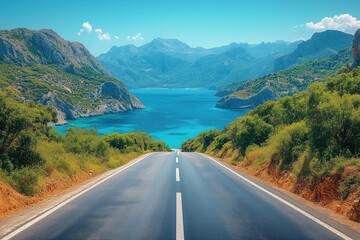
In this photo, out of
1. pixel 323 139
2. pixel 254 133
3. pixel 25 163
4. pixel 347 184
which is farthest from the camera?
pixel 254 133

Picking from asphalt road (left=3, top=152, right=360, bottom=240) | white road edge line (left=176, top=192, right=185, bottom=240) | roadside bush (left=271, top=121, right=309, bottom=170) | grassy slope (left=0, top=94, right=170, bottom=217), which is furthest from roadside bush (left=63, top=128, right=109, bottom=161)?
roadside bush (left=271, top=121, right=309, bottom=170)

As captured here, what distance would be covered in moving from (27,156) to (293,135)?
12.1m

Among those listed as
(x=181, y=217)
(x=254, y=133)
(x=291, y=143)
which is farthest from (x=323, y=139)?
(x=254, y=133)

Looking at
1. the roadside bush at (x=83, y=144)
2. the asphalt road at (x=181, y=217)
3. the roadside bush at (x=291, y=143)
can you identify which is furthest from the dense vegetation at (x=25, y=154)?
the roadside bush at (x=291, y=143)

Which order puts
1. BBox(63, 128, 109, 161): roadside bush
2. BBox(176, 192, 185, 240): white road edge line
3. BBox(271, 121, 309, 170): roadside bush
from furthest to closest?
1. BBox(63, 128, 109, 161): roadside bush
2. BBox(271, 121, 309, 170): roadside bush
3. BBox(176, 192, 185, 240): white road edge line

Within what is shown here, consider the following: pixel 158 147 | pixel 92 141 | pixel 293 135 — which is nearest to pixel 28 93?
pixel 158 147

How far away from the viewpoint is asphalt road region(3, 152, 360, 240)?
6.48 metres

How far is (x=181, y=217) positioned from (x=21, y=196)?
221 inches

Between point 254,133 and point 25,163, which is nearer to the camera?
point 25,163

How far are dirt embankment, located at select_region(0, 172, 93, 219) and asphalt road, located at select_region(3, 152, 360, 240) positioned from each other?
4.80 ft

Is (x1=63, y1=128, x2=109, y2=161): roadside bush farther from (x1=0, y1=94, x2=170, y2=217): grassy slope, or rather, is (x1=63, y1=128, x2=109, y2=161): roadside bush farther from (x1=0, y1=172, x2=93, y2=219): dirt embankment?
(x1=0, y1=172, x2=93, y2=219): dirt embankment

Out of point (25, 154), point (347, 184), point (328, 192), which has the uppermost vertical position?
point (25, 154)

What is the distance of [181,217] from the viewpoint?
25.5 ft

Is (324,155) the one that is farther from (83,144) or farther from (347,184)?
(83,144)
